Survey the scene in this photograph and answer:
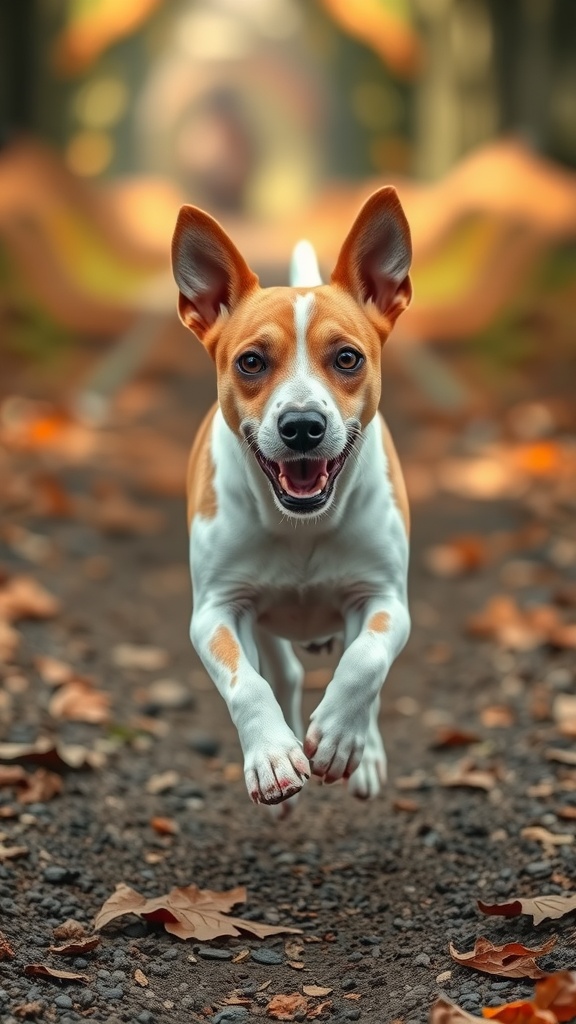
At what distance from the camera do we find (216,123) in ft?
32.2

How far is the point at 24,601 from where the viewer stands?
5902 millimetres

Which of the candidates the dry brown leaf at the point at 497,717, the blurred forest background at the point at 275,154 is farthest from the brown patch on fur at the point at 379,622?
the blurred forest background at the point at 275,154

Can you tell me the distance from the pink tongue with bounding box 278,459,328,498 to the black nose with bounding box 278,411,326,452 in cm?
9

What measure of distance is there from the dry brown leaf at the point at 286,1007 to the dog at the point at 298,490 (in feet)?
1.51

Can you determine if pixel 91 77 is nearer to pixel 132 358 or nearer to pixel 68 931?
pixel 132 358

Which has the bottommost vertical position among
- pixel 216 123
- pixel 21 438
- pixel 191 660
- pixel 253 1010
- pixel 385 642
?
pixel 253 1010

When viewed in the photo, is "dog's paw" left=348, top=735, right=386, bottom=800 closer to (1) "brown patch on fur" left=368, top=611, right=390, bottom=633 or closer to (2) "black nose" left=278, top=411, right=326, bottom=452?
(1) "brown patch on fur" left=368, top=611, right=390, bottom=633

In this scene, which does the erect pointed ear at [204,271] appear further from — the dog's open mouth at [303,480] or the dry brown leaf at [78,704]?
the dry brown leaf at [78,704]

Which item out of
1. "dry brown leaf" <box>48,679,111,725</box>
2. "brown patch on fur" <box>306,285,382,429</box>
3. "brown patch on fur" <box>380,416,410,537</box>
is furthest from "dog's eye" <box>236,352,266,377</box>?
"dry brown leaf" <box>48,679,111,725</box>

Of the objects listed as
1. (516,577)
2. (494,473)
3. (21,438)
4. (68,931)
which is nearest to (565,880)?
(68,931)

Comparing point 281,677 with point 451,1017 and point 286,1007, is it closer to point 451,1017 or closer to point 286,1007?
point 286,1007

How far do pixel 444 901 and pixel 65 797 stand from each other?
1.22 m

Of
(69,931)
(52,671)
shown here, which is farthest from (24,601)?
(69,931)

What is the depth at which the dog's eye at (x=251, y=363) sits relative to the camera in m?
3.28
